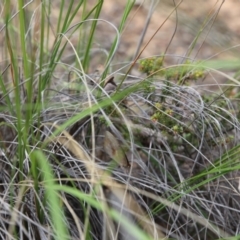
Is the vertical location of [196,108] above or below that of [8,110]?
above

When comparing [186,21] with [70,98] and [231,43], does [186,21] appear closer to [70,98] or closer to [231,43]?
[231,43]

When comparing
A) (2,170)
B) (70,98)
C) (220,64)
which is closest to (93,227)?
(2,170)

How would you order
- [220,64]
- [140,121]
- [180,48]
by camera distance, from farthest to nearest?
[180,48] → [140,121] → [220,64]

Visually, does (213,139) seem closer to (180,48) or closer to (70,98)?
(70,98)

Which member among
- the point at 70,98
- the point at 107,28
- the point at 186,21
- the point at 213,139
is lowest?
the point at 107,28

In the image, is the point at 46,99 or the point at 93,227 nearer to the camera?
the point at 93,227

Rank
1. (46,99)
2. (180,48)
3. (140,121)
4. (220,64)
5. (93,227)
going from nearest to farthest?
(220,64) → (93,227) → (140,121) → (46,99) → (180,48)

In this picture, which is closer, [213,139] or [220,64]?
[220,64]

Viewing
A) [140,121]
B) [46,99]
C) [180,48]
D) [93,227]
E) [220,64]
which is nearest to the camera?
[220,64]

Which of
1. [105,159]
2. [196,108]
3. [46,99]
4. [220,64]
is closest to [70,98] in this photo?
[46,99]
